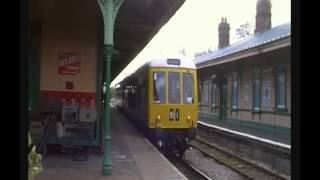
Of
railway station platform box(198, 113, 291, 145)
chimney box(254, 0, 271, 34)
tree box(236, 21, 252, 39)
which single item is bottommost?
railway station platform box(198, 113, 291, 145)

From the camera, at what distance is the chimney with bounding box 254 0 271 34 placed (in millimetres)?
22528

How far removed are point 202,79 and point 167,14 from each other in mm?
17042

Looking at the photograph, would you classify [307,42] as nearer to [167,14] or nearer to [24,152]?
[24,152]

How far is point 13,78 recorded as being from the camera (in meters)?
1.32

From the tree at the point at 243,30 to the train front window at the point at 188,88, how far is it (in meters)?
51.4

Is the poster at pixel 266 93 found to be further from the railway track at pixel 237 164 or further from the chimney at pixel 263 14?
the chimney at pixel 263 14

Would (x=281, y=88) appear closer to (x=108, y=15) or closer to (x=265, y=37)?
(x=265, y=37)

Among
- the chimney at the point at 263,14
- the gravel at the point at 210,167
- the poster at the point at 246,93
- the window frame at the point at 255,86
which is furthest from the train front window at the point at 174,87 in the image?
the chimney at the point at 263,14

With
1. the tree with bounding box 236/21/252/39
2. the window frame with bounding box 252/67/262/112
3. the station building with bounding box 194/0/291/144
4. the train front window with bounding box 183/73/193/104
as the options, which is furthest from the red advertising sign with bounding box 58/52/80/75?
the tree with bounding box 236/21/252/39

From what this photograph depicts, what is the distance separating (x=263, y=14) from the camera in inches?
894

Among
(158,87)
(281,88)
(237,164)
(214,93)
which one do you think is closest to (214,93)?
(214,93)

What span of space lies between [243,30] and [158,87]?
53.8m

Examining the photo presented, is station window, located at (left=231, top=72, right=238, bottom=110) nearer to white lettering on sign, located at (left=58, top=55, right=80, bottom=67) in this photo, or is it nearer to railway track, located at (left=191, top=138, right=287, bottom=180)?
railway track, located at (left=191, top=138, right=287, bottom=180)

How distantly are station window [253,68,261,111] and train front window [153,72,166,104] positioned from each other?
4.83 m
